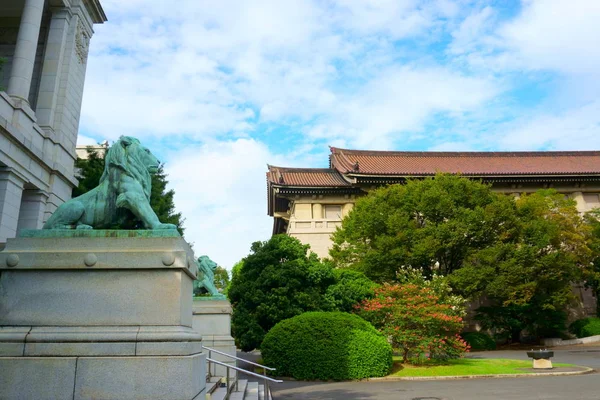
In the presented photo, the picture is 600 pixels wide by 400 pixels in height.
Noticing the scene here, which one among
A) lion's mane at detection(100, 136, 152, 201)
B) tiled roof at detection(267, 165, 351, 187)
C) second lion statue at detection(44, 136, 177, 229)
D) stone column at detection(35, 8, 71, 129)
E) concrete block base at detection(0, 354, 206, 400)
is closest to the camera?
concrete block base at detection(0, 354, 206, 400)

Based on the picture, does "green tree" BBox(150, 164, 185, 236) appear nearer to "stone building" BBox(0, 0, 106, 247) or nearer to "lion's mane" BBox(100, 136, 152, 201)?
"stone building" BBox(0, 0, 106, 247)

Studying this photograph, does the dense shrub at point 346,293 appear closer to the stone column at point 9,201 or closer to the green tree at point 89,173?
the green tree at point 89,173

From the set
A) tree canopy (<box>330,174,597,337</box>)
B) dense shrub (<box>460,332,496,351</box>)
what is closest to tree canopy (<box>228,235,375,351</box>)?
tree canopy (<box>330,174,597,337</box>)

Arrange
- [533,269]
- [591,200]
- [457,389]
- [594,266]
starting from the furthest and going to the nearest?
1. [591,200]
2. [594,266]
3. [533,269]
4. [457,389]

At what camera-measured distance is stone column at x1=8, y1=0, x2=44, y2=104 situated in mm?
13680

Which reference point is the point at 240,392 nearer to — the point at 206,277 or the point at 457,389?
the point at 206,277

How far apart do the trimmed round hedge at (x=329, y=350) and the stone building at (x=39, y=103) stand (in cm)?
936

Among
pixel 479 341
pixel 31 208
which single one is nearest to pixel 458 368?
pixel 479 341

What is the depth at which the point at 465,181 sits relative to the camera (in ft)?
85.9

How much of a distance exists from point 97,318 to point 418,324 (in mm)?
14169

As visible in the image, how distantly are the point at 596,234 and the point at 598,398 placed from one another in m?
24.9

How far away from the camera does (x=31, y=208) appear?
1440 centimetres

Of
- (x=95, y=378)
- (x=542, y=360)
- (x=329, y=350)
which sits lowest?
(x=542, y=360)

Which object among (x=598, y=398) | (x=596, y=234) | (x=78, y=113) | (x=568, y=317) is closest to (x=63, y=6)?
(x=78, y=113)
